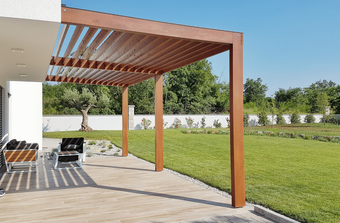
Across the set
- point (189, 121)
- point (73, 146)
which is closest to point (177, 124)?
point (189, 121)

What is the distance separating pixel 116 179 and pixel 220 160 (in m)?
4.57

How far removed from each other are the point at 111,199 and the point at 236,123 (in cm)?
266

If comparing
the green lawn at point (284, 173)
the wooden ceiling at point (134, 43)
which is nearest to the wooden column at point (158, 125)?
the wooden ceiling at point (134, 43)

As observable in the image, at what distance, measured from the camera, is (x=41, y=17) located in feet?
9.76

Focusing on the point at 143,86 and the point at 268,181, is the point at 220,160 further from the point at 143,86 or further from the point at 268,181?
the point at 143,86

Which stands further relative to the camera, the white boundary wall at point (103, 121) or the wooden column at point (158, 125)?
the white boundary wall at point (103, 121)

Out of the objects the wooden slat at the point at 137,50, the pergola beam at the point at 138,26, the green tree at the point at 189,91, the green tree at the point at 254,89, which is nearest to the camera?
the pergola beam at the point at 138,26

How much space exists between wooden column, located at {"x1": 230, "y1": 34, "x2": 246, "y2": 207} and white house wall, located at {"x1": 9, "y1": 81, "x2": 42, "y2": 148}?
9999 millimetres

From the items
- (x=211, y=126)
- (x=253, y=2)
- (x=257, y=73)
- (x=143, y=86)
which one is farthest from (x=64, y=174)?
(x=257, y=73)

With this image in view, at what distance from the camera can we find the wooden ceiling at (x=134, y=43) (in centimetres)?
375

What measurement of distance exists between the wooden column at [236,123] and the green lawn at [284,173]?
663 mm

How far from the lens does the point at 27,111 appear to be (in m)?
11.8

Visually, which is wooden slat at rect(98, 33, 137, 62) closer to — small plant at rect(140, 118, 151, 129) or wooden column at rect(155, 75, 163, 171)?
wooden column at rect(155, 75, 163, 171)

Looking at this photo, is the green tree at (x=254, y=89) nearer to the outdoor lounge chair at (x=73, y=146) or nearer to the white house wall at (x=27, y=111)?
the white house wall at (x=27, y=111)
